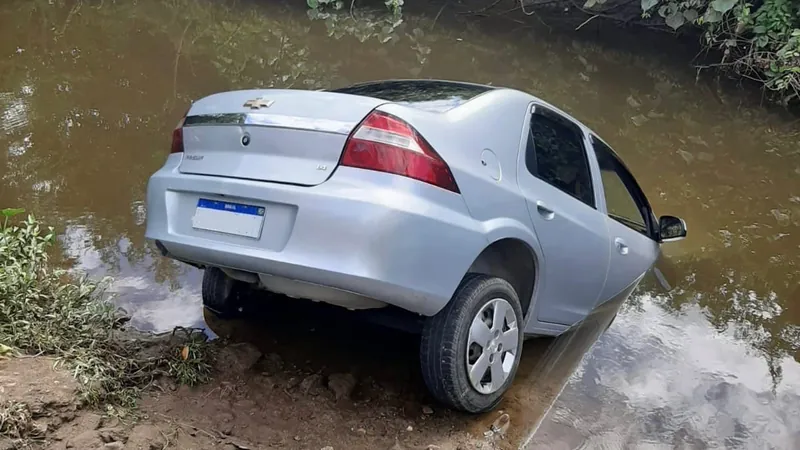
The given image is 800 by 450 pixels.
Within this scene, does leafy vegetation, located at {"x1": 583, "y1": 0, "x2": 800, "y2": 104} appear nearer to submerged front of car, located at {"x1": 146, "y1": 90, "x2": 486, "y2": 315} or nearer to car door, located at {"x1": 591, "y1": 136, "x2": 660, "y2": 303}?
car door, located at {"x1": 591, "y1": 136, "x2": 660, "y2": 303}

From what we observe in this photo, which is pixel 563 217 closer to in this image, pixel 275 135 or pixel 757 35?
pixel 275 135

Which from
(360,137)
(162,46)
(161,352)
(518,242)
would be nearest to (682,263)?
(518,242)

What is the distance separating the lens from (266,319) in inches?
157

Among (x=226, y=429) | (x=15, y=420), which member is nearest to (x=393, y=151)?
(x=226, y=429)

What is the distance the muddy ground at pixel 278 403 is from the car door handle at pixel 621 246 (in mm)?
1361

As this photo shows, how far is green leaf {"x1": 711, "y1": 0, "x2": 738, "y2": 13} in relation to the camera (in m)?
9.82

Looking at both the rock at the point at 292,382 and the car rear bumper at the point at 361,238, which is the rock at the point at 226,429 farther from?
the car rear bumper at the point at 361,238

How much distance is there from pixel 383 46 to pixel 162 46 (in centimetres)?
367

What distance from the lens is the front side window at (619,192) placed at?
4238 millimetres

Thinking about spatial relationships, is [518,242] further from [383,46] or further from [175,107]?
[383,46]

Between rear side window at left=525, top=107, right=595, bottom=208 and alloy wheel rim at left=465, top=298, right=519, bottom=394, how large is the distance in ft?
2.36

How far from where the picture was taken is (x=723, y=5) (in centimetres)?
991

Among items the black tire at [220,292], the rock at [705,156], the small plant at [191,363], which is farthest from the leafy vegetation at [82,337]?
the rock at [705,156]

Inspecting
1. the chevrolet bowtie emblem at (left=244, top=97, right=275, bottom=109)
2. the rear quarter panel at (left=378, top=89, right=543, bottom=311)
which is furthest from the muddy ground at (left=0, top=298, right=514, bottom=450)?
the chevrolet bowtie emblem at (left=244, top=97, right=275, bottom=109)
